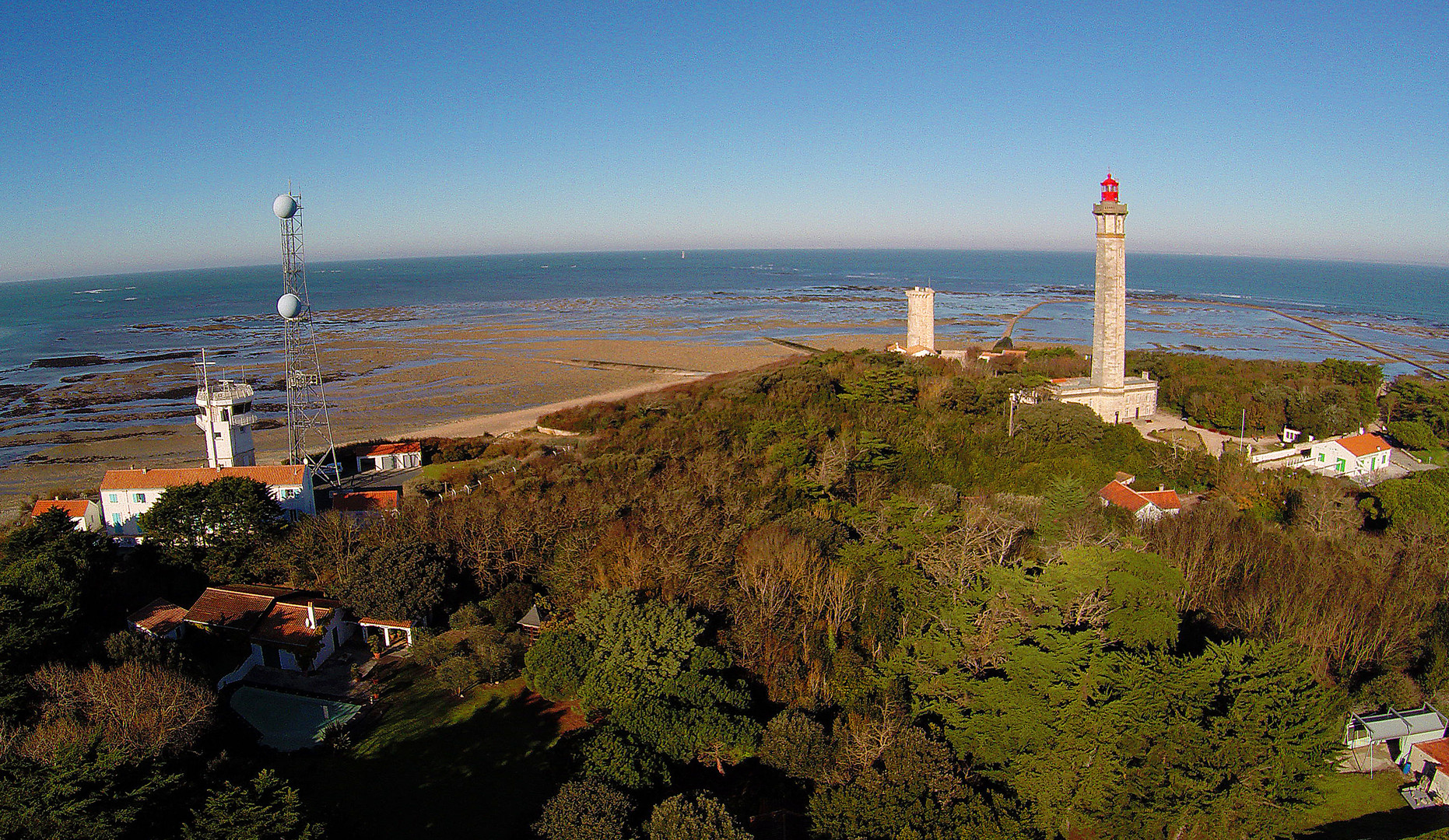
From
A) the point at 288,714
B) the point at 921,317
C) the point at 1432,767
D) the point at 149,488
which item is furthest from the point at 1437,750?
the point at 921,317

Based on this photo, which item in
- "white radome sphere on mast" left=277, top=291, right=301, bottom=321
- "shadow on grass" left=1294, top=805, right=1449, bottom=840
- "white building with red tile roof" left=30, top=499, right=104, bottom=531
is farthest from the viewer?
"white radome sphere on mast" left=277, top=291, right=301, bottom=321

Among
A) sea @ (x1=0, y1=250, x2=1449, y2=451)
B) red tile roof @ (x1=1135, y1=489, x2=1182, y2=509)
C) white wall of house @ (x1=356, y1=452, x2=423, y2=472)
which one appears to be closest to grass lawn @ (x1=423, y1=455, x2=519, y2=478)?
white wall of house @ (x1=356, y1=452, x2=423, y2=472)

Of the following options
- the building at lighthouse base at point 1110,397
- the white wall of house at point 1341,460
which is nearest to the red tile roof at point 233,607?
the building at lighthouse base at point 1110,397

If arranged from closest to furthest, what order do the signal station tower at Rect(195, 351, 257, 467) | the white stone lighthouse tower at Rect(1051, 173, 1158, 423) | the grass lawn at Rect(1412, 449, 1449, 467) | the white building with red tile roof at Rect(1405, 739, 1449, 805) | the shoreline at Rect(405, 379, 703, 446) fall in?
the white building with red tile roof at Rect(1405, 739, 1449, 805), the signal station tower at Rect(195, 351, 257, 467), the grass lawn at Rect(1412, 449, 1449, 467), the white stone lighthouse tower at Rect(1051, 173, 1158, 423), the shoreline at Rect(405, 379, 703, 446)

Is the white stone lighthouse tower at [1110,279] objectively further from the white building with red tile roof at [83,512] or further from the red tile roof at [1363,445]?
the white building with red tile roof at [83,512]

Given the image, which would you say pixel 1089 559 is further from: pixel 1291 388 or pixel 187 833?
pixel 1291 388

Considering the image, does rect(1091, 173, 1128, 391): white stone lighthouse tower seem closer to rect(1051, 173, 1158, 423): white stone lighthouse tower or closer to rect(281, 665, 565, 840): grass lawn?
rect(1051, 173, 1158, 423): white stone lighthouse tower

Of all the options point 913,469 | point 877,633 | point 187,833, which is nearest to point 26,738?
A: point 187,833
